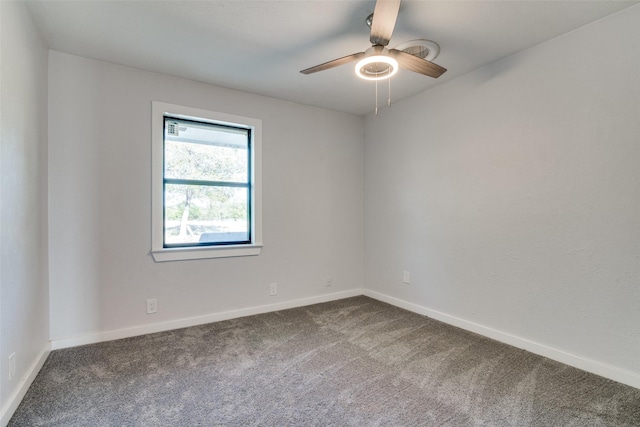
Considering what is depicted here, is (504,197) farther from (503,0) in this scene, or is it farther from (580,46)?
(503,0)

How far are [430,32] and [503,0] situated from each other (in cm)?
46

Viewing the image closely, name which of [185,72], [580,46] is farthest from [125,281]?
[580,46]

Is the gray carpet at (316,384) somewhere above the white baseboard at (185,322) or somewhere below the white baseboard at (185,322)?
below

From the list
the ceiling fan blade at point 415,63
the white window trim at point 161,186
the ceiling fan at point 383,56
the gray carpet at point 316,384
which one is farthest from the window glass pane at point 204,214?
the ceiling fan blade at point 415,63

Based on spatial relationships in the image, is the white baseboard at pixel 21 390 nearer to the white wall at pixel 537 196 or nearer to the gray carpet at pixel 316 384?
the gray carpet at pixel 316 384

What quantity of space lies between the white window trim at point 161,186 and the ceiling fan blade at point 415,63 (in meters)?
1.81

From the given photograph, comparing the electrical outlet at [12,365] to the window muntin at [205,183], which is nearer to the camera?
the electrical outlet at [12,365]

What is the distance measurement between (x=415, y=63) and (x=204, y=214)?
7.76 feet

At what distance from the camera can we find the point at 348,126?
159 inches

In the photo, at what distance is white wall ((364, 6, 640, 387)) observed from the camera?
6.60ft

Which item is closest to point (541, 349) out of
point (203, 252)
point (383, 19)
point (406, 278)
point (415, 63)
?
point (406, 278)

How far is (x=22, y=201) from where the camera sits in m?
1.89

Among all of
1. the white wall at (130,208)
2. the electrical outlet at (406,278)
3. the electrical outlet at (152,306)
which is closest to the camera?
the white wall at (130,208)

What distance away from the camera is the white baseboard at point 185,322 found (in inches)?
99.9
